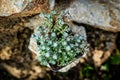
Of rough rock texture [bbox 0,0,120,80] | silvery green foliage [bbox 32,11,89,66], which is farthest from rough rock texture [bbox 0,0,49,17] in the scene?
silvery green foliage [bbox 32,11,89,66]

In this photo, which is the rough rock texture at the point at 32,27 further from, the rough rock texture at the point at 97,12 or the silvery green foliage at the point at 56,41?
the silvery green foliage at the point at 56,41

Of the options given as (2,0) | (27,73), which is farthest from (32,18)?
(27,73)

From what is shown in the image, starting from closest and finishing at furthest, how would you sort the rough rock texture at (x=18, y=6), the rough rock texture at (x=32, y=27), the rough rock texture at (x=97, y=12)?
the rough rock texture at (x=18, y=6), the rough rock texture at (x=32, y=27), the rough rock texture at (x=97, y=12)

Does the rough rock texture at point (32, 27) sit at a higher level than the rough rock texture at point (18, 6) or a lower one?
lower

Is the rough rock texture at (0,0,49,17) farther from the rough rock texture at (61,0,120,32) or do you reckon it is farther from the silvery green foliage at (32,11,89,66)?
the rough rock texture at (61,0,120,32)

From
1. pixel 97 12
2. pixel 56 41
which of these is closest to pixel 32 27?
pixel 56 41

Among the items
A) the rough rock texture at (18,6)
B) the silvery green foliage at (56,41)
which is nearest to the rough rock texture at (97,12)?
the silvery green foliage at (56,41)
